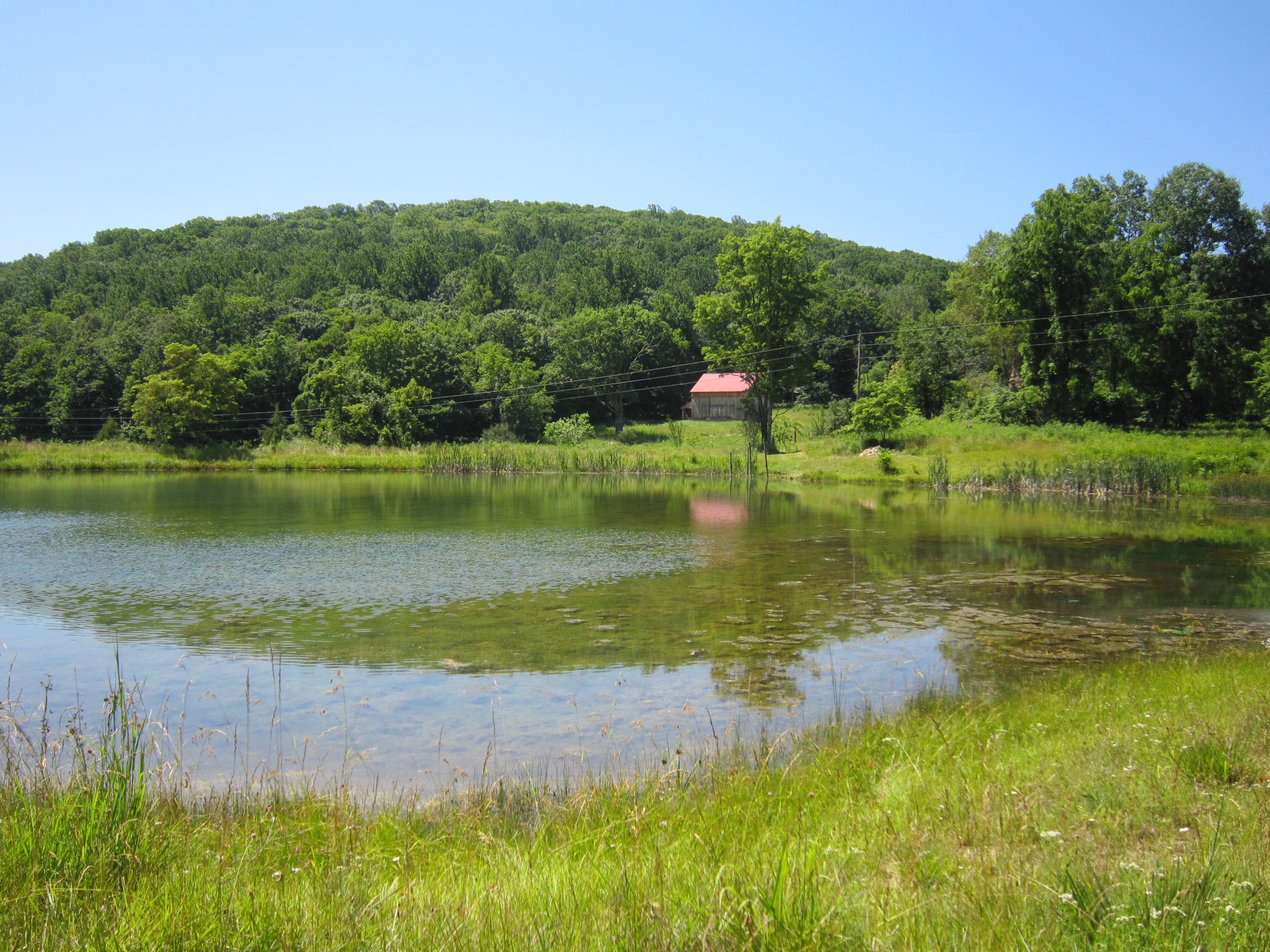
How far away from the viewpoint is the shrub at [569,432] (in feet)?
218

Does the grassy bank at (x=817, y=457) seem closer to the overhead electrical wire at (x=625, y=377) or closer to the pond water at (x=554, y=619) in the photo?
the overhead electrical wire at (x=625, y=377)

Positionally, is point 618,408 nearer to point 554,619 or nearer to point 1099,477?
point 1099,477

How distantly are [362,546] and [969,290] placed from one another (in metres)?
58.9

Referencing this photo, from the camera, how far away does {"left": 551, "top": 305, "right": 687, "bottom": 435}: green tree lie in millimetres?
76188

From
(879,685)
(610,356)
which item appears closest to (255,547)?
(879,685)

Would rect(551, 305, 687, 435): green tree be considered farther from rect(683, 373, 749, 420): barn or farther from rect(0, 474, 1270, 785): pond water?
rect(0, 474, 1270, 785): pond water

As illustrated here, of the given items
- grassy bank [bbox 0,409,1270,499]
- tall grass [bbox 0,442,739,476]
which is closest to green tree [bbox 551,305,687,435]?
grassy bank [bbox 0,409,1270,499]

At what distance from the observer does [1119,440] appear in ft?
140

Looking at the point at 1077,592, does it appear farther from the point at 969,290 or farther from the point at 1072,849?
the point at 969,290

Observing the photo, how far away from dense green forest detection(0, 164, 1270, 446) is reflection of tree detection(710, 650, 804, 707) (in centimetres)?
3954

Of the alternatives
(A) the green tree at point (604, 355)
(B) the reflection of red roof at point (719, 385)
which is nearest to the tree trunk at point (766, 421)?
(A) the green tree at point (604, 355)

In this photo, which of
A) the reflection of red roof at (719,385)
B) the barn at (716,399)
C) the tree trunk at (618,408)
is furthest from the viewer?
the barn at (716,399)

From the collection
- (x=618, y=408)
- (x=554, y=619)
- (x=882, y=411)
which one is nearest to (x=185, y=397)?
(x=618, y=408)

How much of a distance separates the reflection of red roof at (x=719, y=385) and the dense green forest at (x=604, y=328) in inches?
89.4
